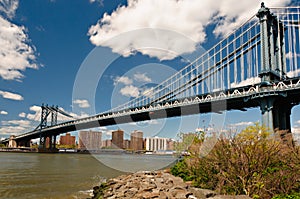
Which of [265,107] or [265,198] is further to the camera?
[265,107]

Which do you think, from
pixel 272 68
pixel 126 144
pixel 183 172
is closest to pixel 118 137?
pixel 126 144

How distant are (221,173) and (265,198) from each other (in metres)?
1.47

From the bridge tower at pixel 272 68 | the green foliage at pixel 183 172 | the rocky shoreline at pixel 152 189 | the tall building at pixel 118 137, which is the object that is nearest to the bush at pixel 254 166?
the rocky shoreline at pixel 152 189

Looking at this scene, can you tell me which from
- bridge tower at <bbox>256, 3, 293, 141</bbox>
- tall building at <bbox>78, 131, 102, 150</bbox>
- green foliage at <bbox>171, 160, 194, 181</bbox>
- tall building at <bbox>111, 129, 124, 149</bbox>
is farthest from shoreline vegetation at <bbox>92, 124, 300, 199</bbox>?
tall building at <bbox>78, 131, 102, 150</bbox>

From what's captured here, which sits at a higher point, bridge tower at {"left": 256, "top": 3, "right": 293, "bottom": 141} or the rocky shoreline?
bridge tower at {"left": 256, "top": 3, "right": 293, "bottom": 141}

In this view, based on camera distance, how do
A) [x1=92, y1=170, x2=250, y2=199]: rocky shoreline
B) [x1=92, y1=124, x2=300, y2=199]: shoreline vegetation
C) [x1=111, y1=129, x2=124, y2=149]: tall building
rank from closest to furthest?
[x1=92, y1=124, x2=300, y2=199]: shoreline vegetation
[x1=92, y1=170, x2=250, y2=199]: rocky shoreline
[x1=111, y1=129, x2=124, y2=149]: tall building

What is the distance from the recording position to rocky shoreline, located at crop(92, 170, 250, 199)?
29.0 feet

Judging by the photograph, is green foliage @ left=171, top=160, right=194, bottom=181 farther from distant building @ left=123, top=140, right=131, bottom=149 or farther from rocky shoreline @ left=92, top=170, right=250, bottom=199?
distant building @ left=123, top=140, right=131, bottom=149

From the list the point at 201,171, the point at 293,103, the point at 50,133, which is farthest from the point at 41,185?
the point at 50,133

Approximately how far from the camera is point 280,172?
8352 mm

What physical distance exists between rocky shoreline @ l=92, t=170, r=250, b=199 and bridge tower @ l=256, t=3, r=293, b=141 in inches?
535

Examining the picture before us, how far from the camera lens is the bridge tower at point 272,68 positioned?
23.5 meters

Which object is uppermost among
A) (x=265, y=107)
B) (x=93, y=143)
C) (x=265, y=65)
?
(x=265, y=65)

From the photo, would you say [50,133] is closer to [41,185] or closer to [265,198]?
[41,185]
